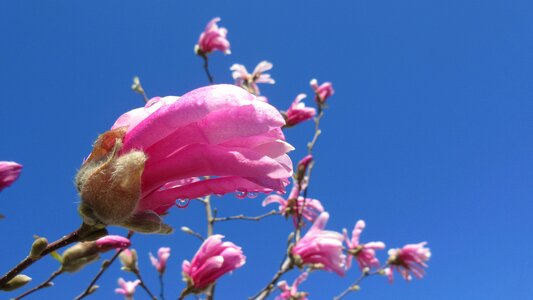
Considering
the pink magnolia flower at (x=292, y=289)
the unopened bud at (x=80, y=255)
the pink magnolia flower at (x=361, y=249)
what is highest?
the pink magnolia flower at (x=361, y=249)

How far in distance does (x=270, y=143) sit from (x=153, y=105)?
0.21 metres

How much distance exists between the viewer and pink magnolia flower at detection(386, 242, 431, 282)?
332 cm

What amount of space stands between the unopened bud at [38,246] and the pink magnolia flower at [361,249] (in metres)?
2.60

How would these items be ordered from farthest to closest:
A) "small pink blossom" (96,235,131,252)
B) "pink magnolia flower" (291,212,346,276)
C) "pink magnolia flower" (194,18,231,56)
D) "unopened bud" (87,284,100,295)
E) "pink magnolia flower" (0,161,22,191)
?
"pink magnolia flower" (194,18,231,56), "pink magnolia flower" (291,212,346,276), "unopened bud" (87,284,100,295), "small pink blossom" (96,235,131,252), "pink magnolia flower" (0,161,22,191)

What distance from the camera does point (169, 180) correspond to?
77 cm

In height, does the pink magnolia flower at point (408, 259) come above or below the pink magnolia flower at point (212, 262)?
above

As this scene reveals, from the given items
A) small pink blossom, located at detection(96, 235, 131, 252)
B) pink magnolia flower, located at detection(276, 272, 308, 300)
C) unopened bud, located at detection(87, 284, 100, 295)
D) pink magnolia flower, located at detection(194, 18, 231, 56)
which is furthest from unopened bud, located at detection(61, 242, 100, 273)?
pink magnolia flower, located at detection(194, 18, 231, 56)

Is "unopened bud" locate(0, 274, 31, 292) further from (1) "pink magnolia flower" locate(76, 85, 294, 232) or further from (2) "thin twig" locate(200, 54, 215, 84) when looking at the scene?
(2) "thin twig" locate(200, 54, 215, 84)

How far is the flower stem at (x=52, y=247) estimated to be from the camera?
0.74 m

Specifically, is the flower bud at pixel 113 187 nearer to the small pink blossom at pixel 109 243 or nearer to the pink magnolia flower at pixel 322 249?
the small pink blossom at pixel 109 243

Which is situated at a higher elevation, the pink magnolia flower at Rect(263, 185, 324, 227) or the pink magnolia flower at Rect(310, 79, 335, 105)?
the pink magnolia flower at Rect(310, 79, 335, 105)

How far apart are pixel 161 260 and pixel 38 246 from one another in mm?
2436

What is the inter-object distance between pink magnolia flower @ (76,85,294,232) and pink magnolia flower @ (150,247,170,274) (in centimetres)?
245

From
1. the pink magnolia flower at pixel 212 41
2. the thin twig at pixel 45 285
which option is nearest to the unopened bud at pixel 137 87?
the pink magnolia flower at pixel 212 41
